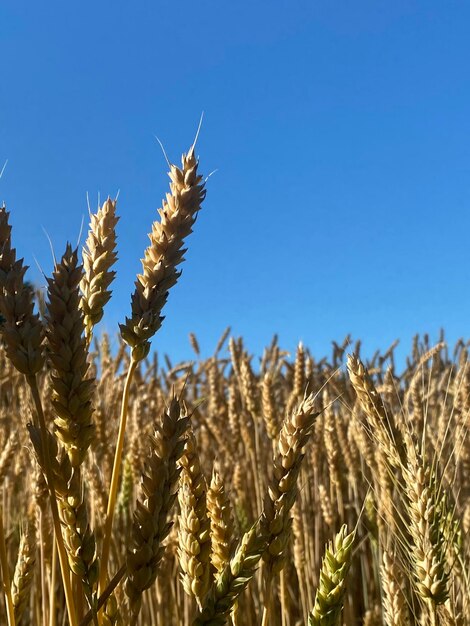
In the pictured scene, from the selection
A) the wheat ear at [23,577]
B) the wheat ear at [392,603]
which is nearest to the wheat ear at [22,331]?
the wheat ear at [23,577]

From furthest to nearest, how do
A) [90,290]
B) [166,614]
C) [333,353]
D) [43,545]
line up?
1. [333,353]
2. [166,614]
3. [43,545]
4. [90,290]

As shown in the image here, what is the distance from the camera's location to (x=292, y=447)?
2.69 ft

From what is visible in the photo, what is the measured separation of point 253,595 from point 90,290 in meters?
1.77

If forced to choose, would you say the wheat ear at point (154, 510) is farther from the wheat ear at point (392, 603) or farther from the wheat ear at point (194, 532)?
the wheat ear at point (392, 603)

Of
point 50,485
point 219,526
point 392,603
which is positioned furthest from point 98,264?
point 392,603

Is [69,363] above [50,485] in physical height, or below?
above

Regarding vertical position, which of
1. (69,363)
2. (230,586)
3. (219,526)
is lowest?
(230,586)

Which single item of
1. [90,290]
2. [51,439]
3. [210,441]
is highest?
[210,441]

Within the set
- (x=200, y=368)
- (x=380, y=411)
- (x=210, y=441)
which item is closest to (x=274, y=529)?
(x=380, y=411)

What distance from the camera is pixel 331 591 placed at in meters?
0.79

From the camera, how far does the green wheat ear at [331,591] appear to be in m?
0.79

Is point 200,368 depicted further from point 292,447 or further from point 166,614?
point 292,447

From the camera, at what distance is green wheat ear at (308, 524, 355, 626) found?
2.59ft

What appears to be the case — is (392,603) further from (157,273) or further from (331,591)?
(157,273)
